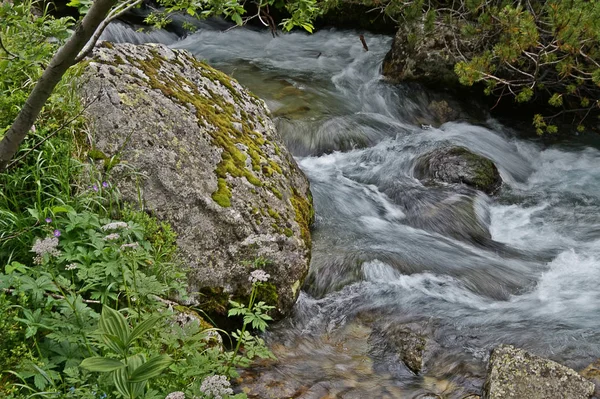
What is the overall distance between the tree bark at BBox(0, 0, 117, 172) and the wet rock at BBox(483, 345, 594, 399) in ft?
9.65

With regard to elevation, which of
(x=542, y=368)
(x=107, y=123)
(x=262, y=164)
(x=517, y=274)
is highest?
(x=107, y=123)

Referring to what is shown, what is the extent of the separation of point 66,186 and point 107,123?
0.61m

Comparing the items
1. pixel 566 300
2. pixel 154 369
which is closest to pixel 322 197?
pixel 566 300

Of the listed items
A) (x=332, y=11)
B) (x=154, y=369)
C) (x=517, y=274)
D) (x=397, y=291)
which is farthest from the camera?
(x=332, y=11)

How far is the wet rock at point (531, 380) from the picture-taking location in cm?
323

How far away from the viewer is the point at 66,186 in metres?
3.33

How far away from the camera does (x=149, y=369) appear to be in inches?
76.0

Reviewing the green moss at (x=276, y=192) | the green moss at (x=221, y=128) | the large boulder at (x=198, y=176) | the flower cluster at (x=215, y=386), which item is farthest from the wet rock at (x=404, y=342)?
the flower cluster at (x=215, y=386)

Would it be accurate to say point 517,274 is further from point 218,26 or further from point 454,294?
point 218,26

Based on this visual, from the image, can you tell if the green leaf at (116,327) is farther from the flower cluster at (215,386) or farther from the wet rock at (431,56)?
the wet rock at (431,56)

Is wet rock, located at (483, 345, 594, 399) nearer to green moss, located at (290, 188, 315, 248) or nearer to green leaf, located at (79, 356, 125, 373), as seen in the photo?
green moss, located at (290, 188, 315, 248)

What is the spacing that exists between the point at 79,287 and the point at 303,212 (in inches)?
87.6

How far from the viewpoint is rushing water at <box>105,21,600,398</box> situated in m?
3.89

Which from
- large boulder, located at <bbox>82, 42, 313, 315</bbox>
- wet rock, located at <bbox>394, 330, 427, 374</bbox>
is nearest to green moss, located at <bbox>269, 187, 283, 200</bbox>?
large boulder, located at <bbox>82, 42, 313, 315</bbox>
